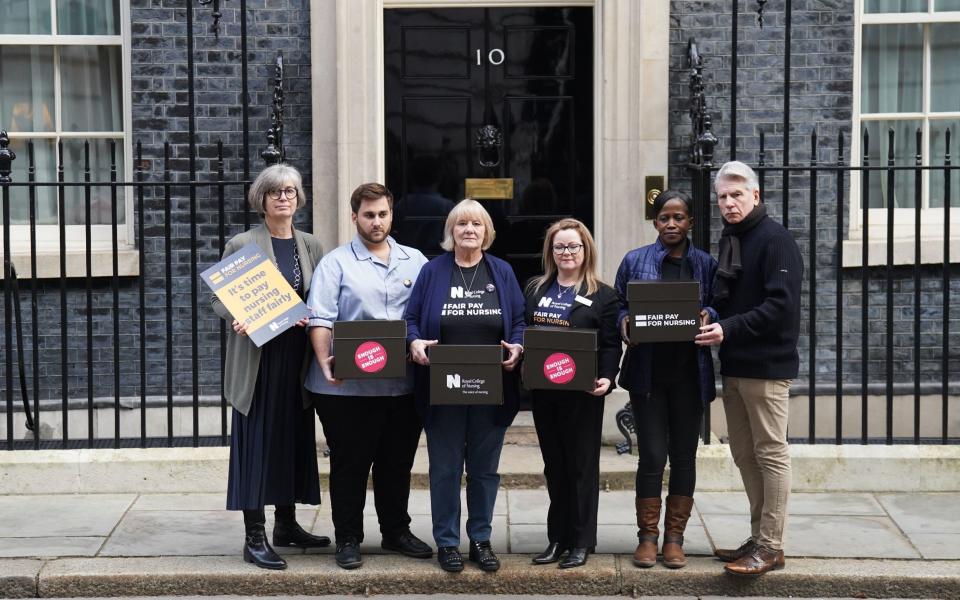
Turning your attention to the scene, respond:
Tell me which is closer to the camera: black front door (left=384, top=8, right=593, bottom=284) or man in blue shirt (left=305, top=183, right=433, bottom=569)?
man in blue shirt (left=305, top=183, right=433, bottom=569)

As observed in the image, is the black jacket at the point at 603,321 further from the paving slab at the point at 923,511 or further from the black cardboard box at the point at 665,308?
the paving slab at the point at 923,511

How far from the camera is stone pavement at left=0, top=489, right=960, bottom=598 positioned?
19.8 ft

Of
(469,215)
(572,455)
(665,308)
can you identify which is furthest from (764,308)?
(469,215)

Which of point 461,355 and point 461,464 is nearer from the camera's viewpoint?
point 461,355

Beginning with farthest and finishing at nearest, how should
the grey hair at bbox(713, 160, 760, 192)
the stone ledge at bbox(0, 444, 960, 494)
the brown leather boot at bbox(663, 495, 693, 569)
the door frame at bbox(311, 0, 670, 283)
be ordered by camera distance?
1. the door frame at bbox(311, 0, 670, 283)
2. the stone ledge at bbox(0, 444, 960, 494)
3. the brown leather boot at bbox(663, 495, 693, 569)
4. the grey hair at bbox(713, 160, 760, 192)

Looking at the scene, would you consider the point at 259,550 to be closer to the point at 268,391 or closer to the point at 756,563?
the point at 268,391

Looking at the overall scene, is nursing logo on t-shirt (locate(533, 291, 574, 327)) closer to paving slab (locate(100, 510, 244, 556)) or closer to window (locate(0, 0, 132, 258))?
paving slab (locate(100, 510, 244, 556))

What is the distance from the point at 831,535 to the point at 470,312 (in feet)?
6.66

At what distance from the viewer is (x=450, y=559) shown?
19.9 feet

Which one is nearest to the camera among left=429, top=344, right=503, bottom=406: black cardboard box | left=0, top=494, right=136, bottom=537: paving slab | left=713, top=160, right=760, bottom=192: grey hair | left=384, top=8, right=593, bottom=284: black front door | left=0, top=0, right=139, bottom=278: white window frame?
left=429, top=344, right=503, bottom=406: black cardboard box

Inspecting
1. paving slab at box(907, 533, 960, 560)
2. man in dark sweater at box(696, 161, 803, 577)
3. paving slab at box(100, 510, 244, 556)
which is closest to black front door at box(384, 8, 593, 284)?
paving slab at box(100, 510, 244, 556)

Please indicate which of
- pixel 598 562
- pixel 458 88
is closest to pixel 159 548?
pixel 598 562

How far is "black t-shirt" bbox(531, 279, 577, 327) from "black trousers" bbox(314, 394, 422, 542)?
2.15 feet

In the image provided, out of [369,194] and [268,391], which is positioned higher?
[369,194]
